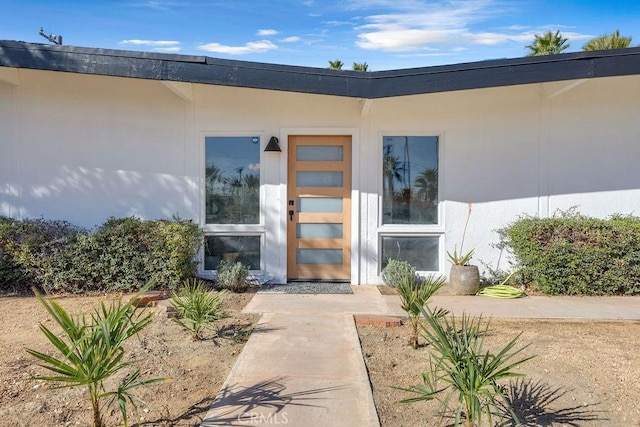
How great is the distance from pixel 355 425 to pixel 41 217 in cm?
613

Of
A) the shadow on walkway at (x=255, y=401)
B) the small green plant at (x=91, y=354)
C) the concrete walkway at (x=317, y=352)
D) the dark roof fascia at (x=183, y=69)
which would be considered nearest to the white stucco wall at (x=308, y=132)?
the dark roof fascia at (x=183, y=69)

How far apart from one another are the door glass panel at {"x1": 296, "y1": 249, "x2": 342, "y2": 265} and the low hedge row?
1746mm

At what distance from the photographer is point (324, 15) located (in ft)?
30.9

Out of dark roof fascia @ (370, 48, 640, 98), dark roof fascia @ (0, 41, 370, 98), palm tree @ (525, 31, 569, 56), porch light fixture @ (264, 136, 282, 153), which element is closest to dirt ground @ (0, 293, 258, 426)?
porch light fixture @ (264, 136, 282, 153)

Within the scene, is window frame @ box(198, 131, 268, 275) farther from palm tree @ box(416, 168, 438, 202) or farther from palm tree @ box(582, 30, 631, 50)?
palm tree @ box(582, 30, 631, 50)

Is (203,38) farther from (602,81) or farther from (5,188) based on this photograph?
(602,81)

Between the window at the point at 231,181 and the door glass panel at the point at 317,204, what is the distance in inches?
27.1

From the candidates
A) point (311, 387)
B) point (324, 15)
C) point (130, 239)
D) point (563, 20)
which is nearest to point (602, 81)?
point (563, 20)

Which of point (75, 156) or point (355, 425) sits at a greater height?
point (75, 156)

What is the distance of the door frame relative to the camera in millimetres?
6422

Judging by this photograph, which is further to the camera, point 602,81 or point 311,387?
point 602,81

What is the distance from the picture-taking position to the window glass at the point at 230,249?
6.56 m

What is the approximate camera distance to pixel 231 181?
6598mm

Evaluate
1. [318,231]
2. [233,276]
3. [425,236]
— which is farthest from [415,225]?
[233,276]
